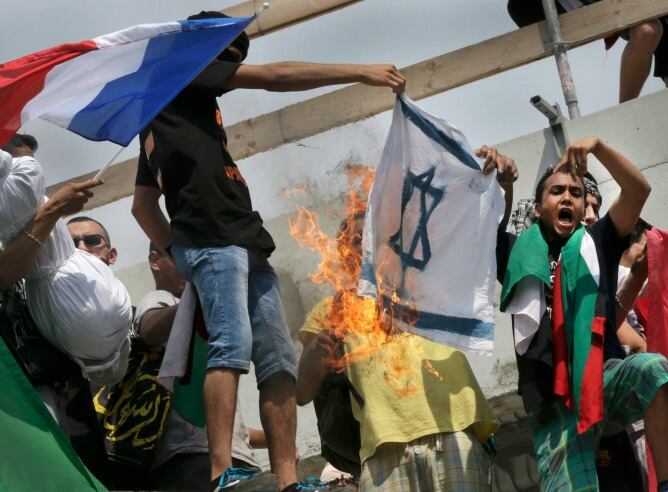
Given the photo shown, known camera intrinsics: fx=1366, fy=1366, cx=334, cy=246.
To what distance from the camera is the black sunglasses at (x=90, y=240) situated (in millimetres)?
6691

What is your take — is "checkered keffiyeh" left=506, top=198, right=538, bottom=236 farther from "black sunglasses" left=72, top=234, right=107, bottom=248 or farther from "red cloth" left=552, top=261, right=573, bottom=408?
"black sunglasses" left=72, top=234, right=107, bottom=248

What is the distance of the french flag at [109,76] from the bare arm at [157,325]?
792mm

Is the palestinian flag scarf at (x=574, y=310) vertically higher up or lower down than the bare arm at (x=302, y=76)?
lower down

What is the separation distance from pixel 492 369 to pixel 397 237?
4.98ft

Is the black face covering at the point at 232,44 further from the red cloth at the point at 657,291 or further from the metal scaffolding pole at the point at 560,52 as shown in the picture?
the metal scaffolding pole at the point at 560,52

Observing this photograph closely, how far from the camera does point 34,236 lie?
5.63m

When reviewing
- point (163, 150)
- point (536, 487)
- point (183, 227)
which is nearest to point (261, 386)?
point (183, 227)

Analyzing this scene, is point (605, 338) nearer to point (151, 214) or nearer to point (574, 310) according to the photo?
point (574, 310)

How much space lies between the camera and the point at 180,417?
20.1 feet

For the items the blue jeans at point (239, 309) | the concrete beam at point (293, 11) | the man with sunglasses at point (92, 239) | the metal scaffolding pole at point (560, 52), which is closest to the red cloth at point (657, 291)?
the blue jeans at point (239, 309)

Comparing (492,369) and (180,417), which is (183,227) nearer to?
(180,417)

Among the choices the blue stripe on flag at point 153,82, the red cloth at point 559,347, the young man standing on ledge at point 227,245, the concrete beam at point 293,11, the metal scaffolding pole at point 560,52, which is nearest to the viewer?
the young man standing on ledge at point 227,245

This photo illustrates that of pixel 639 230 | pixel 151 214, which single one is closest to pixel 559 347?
pixel 639 230

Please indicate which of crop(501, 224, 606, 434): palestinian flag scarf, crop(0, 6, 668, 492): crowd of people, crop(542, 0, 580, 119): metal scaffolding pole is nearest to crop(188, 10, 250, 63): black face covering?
crop(0, 6, 668, 492): crowd of people
